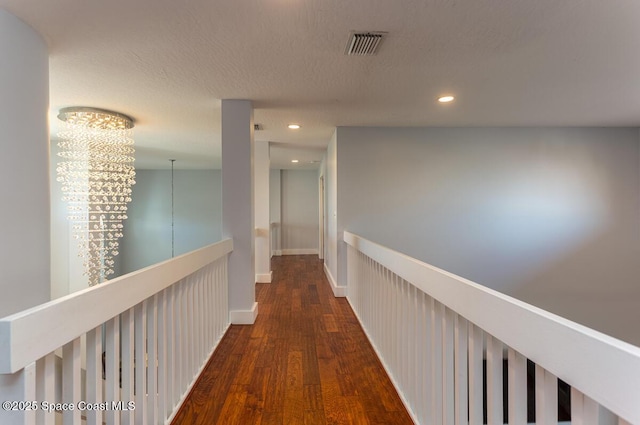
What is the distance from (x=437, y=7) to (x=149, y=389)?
227cm

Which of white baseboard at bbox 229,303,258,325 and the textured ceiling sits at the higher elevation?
the textured ceiling

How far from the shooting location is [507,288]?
4141mm

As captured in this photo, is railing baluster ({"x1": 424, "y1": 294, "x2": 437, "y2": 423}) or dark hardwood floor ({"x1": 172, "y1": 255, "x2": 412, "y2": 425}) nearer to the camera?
railing baluster ({"x1": 424, "y1": 294, "x2": 437, "y2": 423})

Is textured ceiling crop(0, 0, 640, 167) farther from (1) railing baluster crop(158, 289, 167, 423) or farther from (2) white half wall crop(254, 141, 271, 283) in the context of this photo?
(1) railing baluster crop(158, 289, 167, 423)

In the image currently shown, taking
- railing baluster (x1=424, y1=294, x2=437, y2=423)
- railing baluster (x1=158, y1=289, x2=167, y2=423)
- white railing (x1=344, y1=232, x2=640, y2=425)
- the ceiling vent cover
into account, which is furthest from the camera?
the ceiling vent cover

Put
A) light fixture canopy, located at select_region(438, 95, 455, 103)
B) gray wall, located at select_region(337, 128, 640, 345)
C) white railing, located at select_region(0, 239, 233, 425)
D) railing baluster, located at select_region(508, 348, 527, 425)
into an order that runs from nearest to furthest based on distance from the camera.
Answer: white railing, located at select_region(0, 239, 233, 425), railing baluster, located at select_region(508, 348, 527, 425), light fixture canopy, located at select_region(438, 95, 455, 103), gray wall, located at select_region(337, 128, 640, 345)

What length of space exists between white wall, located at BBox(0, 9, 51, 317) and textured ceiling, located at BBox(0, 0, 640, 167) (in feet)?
0.56

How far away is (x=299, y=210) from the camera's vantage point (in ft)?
26.6

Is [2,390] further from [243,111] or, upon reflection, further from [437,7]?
[243,111]

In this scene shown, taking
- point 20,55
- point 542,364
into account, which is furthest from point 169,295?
point 542,364

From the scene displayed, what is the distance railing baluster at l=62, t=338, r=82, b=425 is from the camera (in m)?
0.99

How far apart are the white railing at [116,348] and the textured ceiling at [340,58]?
4.22 feet

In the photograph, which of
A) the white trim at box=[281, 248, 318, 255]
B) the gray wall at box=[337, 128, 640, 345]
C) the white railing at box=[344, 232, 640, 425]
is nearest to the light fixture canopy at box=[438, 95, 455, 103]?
the gray wall at box=[337, 128, 640, 345]

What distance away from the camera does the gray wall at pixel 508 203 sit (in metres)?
4.09
